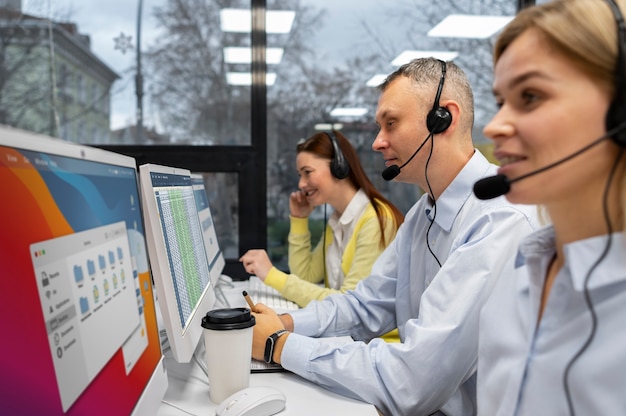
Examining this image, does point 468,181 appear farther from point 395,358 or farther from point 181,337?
point 181,337

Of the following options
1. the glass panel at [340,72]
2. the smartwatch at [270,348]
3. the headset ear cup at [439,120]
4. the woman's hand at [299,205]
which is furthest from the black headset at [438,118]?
the glass panel at [340,72]

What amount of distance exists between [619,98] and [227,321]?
2.20 ft

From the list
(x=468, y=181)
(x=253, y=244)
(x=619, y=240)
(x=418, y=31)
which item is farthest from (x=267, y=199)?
(x=619, y=240)

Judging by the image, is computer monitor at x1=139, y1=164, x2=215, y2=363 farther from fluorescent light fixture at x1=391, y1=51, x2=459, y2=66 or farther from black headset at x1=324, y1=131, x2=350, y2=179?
fluorescent light fixture at x1=391, y1=51, x2=459, y2=66

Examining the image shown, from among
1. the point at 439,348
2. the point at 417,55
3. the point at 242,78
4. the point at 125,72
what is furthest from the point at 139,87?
the point at 439,348

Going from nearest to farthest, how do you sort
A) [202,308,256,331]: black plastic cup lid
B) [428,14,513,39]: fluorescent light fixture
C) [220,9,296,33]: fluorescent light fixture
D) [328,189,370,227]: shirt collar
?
1. [202,308,256,331]: black plastic cup lid
2. [328,189,370,227]: shirt collar
3. [220,9,296,33]: fluorescent light fixture
4. [428,14,513,39]: fluorescent light fixture

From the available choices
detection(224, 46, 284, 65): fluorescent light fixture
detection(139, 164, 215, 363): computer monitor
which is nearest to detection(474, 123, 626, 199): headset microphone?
detection(139, 164, 215, 363): computer monitor

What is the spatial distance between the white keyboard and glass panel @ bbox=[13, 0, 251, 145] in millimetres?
811

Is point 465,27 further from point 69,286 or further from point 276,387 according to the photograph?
point 69,286

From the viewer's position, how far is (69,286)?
0.55 meters

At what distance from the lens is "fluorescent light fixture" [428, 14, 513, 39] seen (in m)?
2.63

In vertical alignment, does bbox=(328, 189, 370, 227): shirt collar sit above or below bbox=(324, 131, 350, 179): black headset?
below

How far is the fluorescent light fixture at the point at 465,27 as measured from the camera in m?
2.63

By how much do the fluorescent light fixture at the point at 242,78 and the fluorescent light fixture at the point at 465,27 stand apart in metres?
0.84
